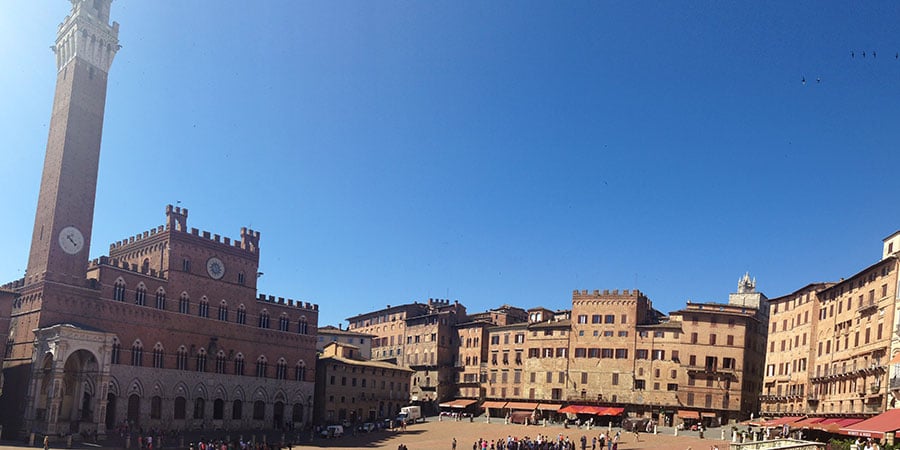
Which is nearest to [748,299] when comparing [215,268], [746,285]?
[746,285]

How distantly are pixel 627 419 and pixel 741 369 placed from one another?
11.8 m

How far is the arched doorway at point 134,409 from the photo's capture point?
63125mm

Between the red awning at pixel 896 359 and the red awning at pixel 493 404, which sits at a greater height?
the red awning at pixel 896 359

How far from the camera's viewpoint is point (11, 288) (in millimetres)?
64938

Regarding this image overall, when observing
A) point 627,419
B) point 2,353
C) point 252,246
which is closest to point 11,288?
point 2,353

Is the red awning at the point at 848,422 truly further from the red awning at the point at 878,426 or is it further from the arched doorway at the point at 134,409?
the arched doorway at the point at 134,409

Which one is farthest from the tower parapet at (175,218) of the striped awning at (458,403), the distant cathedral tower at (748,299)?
the distant cathedral tower at (748,299)

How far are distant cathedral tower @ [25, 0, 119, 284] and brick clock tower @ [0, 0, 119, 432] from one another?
0.07 m

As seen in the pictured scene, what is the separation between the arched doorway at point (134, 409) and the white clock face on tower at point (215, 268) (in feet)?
40.8

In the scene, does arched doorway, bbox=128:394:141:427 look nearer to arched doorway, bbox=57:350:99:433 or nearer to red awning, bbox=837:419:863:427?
arched doorway, bbox=57:350:99:433

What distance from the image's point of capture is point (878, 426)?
142ft

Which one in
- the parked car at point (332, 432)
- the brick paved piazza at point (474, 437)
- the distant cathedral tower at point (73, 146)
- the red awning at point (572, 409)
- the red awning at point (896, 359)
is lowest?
the parked car at point (332, 432)

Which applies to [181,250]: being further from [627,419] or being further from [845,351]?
[845,351]

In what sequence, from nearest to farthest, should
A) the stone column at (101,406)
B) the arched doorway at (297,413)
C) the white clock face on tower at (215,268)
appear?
the stone column at (101,406) → the white clock face on tower at (215,268) → the arched doorway at (297,413)
